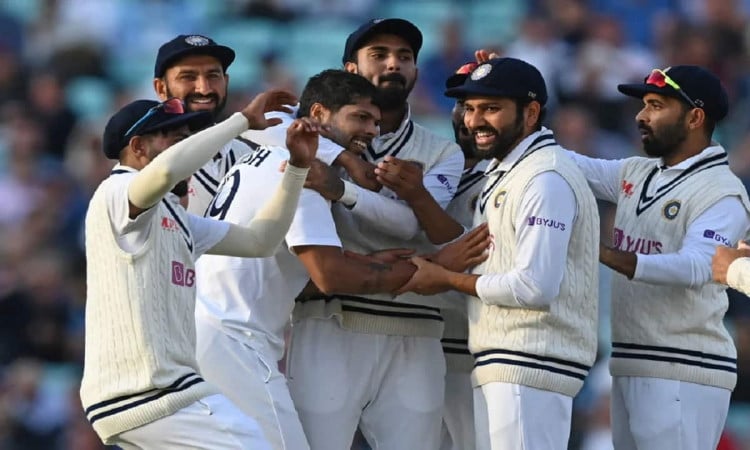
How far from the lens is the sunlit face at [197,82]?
708 centimetres

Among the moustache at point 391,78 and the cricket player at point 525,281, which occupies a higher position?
the moustache at point 391,78

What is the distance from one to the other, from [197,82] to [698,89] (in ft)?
6.95

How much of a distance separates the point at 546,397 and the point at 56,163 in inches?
244

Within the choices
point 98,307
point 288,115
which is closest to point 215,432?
point 98,307

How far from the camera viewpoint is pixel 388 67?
6738 mm

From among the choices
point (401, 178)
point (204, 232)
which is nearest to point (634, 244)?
point (401, 178)

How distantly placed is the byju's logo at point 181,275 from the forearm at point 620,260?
1619mm

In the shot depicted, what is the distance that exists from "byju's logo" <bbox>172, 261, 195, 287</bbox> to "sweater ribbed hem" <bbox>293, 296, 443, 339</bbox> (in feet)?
2.98

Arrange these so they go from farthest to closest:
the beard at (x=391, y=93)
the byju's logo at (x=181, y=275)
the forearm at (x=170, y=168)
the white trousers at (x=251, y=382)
A: the beard at (x=391, y=93), the white trousers at (x=251, y=382), the byju's logo at (x=181, y=275), the forearm at (x=170, y=168)

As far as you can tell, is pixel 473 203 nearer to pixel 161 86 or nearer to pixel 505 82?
pixel 505 82

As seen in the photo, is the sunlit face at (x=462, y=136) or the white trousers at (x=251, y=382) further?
the sunlit face at (x=462, y=136)

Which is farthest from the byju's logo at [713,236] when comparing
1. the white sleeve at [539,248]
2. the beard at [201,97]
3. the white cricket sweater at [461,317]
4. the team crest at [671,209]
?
the beard at [201,97]

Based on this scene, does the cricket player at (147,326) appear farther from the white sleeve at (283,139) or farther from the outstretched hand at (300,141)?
the white sleeve at (283,139)

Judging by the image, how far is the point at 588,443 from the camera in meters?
9.84
